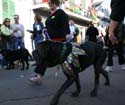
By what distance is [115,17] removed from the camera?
4297 mm

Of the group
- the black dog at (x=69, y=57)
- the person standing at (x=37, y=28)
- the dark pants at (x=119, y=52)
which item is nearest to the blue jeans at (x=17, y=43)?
the person standing at (x=37, y=28)

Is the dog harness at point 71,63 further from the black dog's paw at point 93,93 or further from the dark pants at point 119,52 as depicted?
the dark pants at point 119,52

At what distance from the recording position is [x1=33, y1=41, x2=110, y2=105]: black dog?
23.0 ft

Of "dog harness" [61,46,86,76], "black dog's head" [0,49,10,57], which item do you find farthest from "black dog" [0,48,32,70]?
"dog harness" [61,46,86,76]

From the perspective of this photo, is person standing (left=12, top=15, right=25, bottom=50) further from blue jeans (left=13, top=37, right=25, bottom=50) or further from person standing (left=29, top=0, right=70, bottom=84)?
person standing (left=29, top=0, right=70, bottom=84)

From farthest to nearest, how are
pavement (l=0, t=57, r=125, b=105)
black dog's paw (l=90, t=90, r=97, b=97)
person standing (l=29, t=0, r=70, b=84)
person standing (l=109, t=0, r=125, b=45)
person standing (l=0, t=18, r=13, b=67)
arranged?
person standing (l=0, t=18, r=13, b=67) → person standing (l=29, t=0, r=70, b=84) → black dog's paw (l=90, t=90, r=97, b=97) → pavement (l=0, t=57, r=125, b=105) → person standing (l=109, t=0, r=125, b=45)

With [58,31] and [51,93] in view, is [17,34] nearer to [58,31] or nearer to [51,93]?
[58,31]

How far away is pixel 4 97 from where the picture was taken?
780 centimetres

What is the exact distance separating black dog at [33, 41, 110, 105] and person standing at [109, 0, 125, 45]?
2.63 meters

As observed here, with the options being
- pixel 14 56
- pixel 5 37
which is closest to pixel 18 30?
pixel 5 37

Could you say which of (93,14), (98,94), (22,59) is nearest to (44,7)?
(22,59)

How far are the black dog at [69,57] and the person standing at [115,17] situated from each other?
263cm

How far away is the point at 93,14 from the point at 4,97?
137ft

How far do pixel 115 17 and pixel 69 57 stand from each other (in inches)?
110
